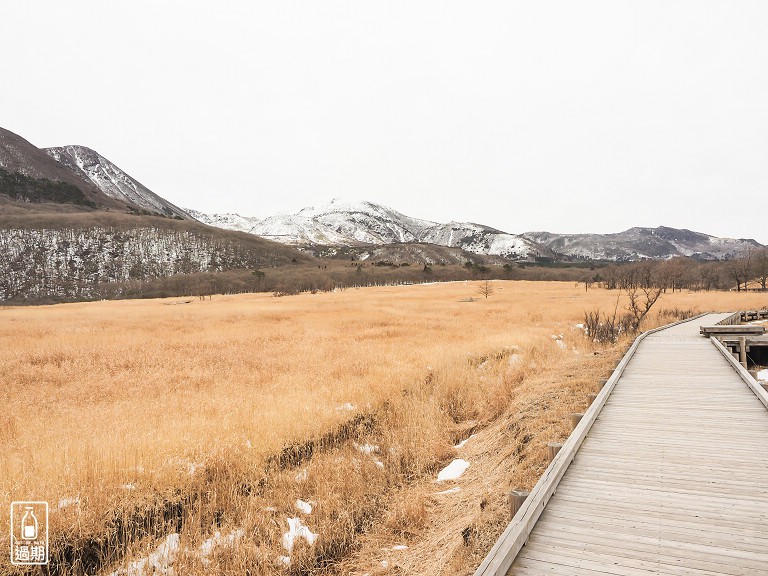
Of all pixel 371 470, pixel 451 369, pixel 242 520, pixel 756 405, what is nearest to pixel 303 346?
pixel 451 369

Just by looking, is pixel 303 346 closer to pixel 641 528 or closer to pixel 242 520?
pixel 242 520

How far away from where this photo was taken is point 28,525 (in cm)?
520

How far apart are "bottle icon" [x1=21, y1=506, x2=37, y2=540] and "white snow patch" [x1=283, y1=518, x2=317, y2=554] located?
333 cm

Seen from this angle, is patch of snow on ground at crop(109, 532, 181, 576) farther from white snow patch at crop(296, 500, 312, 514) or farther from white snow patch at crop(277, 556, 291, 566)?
white snow patch at crop(296, 500, 312, 514)

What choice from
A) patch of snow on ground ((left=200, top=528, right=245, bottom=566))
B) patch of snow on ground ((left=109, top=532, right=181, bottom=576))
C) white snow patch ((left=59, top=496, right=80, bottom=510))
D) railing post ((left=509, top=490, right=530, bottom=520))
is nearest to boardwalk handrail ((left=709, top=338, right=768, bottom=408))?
railing post ((left=509, top=490, right=530, bottom=520))

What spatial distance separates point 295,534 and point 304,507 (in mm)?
630

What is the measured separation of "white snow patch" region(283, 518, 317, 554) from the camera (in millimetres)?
5961

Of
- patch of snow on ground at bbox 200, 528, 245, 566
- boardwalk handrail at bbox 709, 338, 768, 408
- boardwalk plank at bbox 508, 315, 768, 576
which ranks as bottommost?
patch of snow on ground at bbox 200, 528, 245, 566

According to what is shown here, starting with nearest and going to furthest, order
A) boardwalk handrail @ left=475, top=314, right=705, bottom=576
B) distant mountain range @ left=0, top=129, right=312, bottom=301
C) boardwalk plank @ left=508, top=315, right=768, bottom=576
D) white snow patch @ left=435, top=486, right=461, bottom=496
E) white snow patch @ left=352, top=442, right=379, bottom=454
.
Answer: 1. boardwalk handrail @ left=475, top=314, right=705, bottom=576
2. boardwalk plank @ left=508, top=315, right=768, bottom=576
3. white snow patch @ left=435, top=486, right=461, bottom=496
4. white snow patch @ left=352, top=442, right=379, bottom=454
5. distant mountain range @ left=0, top=129, right=312, bottom=301

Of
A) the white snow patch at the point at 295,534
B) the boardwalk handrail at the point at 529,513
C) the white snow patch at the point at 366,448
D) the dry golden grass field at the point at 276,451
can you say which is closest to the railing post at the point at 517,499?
the boardwalk handrail at the point at 529,513

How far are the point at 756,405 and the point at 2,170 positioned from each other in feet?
895

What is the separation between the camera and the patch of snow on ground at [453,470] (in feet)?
26.6

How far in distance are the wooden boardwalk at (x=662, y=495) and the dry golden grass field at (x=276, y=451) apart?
1335 mm

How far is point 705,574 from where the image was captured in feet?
11.3
